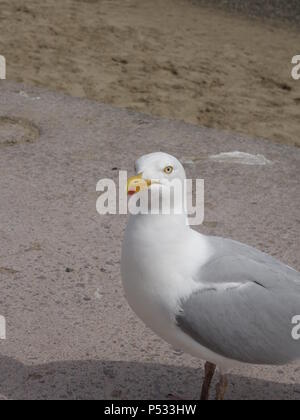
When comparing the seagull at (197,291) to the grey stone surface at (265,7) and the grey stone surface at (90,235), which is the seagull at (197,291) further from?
the grey stone surface at (265,7)

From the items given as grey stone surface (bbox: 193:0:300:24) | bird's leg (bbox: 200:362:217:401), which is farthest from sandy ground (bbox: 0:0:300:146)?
bird's leg (bbox: 200:362:217:401)

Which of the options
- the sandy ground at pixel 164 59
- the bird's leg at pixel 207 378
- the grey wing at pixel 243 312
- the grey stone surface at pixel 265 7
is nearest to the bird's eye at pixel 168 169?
the grey wing at pixel 243 312

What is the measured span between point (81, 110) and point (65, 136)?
0.56 meters

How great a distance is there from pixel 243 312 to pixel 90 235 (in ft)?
5.66

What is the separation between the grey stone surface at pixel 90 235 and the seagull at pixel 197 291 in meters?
0.47

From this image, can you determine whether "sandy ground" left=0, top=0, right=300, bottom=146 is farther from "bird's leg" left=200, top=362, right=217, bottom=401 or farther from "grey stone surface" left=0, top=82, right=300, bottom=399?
"bird's leg" left=200, top=362, right=217, bottom=401

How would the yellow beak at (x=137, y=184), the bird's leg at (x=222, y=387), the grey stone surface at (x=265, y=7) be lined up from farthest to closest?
the grey stone surface at (x=265, y=7), the bird's leg at (x=222, y=387), the yellow beak at (x=137, y=184)

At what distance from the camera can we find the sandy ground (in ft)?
24.3

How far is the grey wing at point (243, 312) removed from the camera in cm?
297

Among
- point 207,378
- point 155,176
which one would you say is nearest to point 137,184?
point 155,176

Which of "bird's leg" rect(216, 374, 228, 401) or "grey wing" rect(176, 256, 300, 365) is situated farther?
"bird's leg" rect(216, 374, 228, 401)

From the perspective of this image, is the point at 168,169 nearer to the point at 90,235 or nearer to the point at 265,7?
the point at 90,235

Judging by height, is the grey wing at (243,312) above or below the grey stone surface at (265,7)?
below
